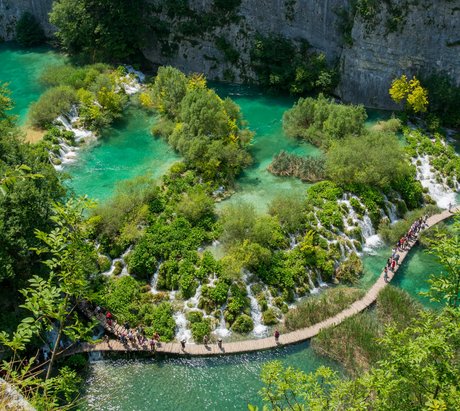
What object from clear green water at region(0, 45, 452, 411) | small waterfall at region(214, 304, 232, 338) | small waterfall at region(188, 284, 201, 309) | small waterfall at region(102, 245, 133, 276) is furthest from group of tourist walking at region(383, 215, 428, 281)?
small waterfall at region(102, 245, 133, 276)

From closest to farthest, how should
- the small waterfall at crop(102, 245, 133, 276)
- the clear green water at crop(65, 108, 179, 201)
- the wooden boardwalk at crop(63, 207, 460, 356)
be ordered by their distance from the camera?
the wooden boardwalk at crop(63, 207, 460, 356)
the small waterfall at crop(102, 245, 133, 276)
the clear green water at crop(65, 108, 179, 201)

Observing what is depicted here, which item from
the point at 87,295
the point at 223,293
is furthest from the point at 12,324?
the point at 87,295

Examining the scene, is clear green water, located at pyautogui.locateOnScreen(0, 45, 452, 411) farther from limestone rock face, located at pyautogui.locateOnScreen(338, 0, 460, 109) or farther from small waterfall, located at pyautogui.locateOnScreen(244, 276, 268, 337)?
limestone rock face, located at pyautogui.locateOnScreen(338, 0, 460, 109)

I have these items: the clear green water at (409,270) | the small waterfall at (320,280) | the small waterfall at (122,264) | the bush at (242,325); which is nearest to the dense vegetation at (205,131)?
the small waterfall at (122,264)

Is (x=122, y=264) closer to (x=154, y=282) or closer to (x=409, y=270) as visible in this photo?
(x=154, y=282)

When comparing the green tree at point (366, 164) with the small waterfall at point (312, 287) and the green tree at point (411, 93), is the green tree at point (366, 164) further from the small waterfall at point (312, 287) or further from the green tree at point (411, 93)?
the small waterfall at point (312, 287)

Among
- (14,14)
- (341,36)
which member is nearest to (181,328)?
(341,36)
